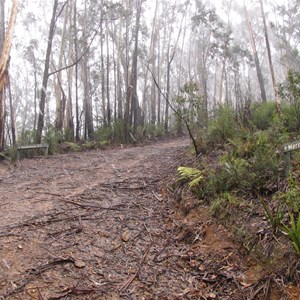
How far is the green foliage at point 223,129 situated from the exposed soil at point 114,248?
1.56 m

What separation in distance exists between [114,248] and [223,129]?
143 inches

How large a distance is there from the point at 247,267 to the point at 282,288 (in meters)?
0.41

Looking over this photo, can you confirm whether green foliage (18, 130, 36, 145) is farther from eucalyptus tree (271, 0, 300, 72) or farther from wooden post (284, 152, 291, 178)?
eucalyptus tree (271, 0, 300, 72)

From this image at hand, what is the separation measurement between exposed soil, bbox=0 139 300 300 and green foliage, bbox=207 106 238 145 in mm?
1557

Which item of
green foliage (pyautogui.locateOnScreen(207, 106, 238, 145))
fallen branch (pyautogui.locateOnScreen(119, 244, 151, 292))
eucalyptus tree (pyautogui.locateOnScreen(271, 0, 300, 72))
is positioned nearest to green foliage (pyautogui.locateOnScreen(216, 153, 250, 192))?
fallen branch (pyautogui.locateOnScreen(119, 244, 151, 292))

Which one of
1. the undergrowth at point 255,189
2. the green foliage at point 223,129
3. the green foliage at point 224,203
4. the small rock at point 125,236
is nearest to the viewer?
the undergrowth at point 255,189

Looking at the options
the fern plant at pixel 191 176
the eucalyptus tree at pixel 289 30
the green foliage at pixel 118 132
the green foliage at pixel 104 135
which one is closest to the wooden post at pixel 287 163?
the fern plant at pixel 191 176

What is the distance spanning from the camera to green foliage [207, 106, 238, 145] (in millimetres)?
5832

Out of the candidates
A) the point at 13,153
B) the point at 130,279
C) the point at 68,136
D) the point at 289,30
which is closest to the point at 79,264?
the point at 130,279

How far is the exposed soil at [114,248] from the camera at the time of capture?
243 centimetres

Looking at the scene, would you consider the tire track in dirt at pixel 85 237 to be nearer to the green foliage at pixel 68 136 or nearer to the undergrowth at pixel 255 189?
the undergrowth at pixel 255 189

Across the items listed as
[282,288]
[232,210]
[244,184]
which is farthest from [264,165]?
[282,288]

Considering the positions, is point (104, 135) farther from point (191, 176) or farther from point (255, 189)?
point (255, 189)

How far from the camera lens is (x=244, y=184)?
3.67 m
